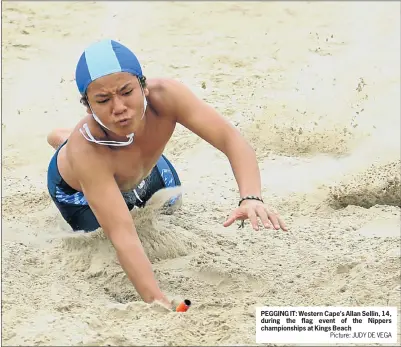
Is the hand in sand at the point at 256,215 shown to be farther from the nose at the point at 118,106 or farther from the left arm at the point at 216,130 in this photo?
the nose at the point at 118,106

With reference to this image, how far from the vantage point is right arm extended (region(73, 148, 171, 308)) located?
9.52ft

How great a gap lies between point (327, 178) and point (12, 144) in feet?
6.04

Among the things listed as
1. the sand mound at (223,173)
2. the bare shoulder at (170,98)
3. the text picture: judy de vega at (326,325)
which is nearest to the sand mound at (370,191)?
the sand mound at (223,173)

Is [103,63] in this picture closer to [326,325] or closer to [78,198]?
[78,198]

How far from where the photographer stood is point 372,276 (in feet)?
9.83

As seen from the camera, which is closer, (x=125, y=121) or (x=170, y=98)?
(x=125, y=121)

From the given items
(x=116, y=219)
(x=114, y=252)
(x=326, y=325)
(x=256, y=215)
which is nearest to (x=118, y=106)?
(x=116, y=219)

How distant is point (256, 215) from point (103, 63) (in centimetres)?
76

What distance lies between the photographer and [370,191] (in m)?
3.93

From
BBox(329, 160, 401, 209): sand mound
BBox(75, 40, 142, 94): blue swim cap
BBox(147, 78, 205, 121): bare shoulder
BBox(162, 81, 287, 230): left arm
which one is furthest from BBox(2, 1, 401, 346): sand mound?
BBox(75, 40, 142, 94): blue swim cap

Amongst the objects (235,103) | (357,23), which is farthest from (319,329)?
(357,23)

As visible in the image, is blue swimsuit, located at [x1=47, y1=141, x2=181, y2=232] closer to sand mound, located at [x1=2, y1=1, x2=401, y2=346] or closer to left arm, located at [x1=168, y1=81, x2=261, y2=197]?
sand mound, located at [x1=2, y1=1, x2=401, y2=346]

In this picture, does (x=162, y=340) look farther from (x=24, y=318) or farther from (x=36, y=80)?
(x=36, y=80)

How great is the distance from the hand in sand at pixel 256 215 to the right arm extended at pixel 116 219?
0.35m
